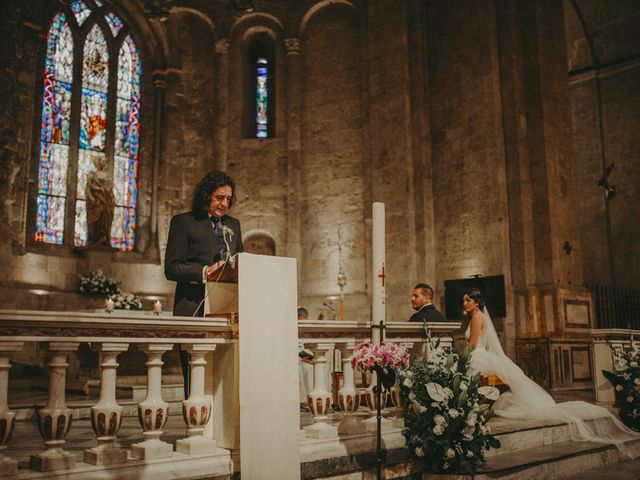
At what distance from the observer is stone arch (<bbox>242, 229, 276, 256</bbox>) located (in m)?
14.4

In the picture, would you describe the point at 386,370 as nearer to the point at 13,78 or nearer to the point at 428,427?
the point at 428,427

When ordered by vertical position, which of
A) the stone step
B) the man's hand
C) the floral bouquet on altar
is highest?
the man's hand

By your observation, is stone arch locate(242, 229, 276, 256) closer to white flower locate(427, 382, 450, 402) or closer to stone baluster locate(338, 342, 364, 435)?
stone baluster locate(338, 342, 364, 435)

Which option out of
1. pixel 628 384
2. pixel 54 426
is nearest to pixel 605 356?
pixel 628 384

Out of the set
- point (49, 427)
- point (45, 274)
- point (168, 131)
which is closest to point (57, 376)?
point (49, 427)

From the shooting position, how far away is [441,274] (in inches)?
506

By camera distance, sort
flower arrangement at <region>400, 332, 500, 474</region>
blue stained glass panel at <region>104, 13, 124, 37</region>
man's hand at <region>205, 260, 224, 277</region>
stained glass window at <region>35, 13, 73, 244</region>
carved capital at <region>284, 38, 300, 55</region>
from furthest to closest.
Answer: carved capital at <region>284, 38, 300, 55</region> < blue stained glass panel at <region>104, 13, 124, 37</region> < stained glass window at <region>35, 13, 73, 244</region> < flower arrangement at <region>400, 332, 500, 474</region> < man's hand at <region>205, 260, 224, 277</region>

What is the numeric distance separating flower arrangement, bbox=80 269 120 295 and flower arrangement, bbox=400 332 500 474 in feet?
29.8

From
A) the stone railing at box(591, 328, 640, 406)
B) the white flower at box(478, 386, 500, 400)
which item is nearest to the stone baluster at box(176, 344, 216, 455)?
the white flower at box(478, 386, 500, 400)

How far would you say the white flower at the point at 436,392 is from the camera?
4215 mm

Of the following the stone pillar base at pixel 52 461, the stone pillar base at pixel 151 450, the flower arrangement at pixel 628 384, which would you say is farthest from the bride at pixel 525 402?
the stone pillar base at pixel 52 461

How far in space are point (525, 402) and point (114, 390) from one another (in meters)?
4.38

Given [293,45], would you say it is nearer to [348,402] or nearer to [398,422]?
[398,422]

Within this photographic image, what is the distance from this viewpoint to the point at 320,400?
423 cm
